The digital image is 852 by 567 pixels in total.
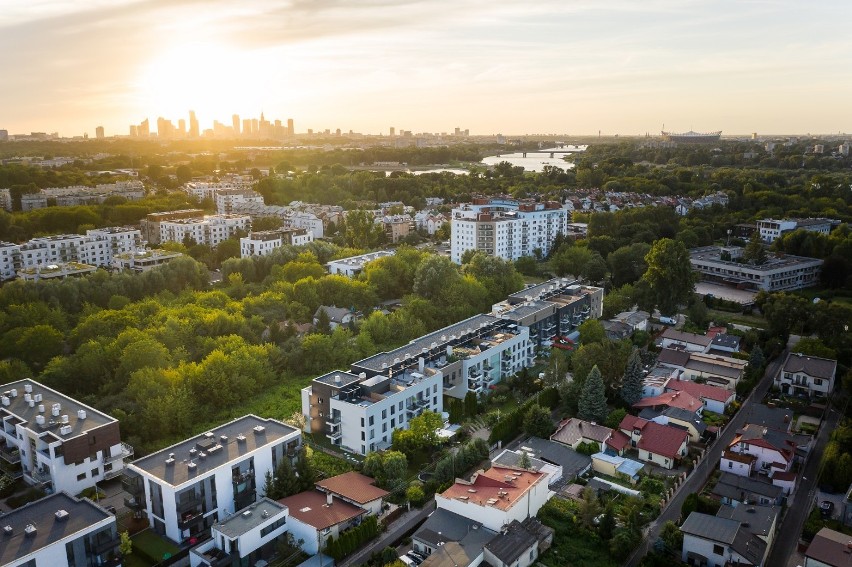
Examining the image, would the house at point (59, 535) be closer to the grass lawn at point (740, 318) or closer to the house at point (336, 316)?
the house at point (336, 316)

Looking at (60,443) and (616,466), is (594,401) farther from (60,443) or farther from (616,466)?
(60,443)

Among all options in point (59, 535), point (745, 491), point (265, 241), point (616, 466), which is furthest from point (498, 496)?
point (265, 241)

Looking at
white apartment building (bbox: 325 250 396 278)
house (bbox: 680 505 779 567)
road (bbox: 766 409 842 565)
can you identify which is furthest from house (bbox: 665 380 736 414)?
white apartment building (bbox: 325 250 396 278)

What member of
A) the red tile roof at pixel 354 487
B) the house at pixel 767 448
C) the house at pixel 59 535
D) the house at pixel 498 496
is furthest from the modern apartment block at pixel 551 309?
the house at pixel 59 535

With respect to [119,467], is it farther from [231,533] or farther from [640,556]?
[640,556]

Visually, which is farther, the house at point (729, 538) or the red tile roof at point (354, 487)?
the red tile roof at point (354, 487)

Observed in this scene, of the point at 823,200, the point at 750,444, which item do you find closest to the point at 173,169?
the point at 823,200
